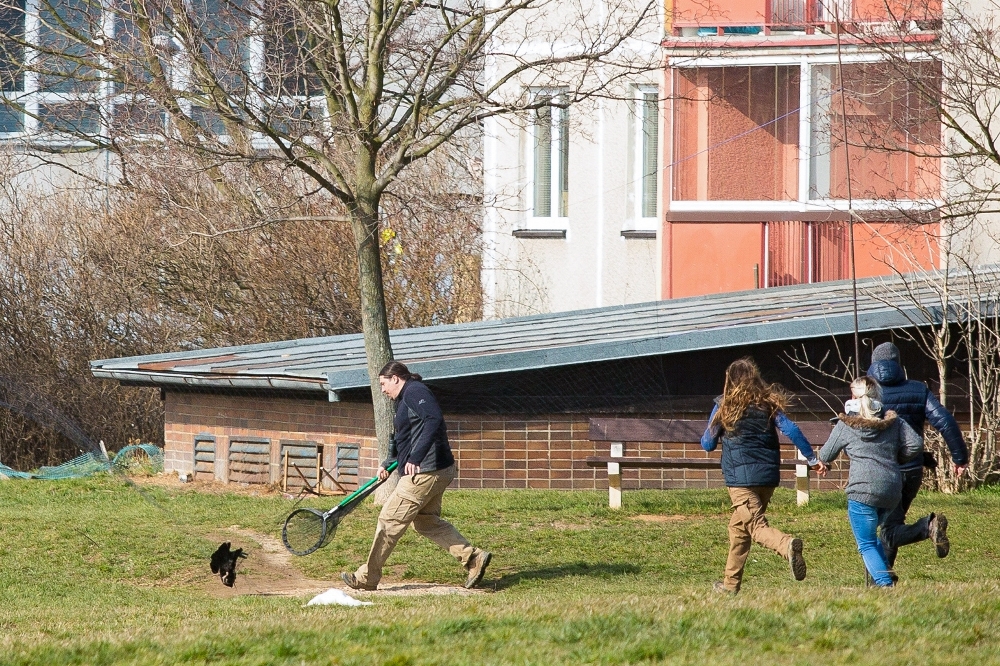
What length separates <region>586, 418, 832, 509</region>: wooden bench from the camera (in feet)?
45.1

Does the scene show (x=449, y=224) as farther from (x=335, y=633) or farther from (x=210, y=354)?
(x=335, y=633)

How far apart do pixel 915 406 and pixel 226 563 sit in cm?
528

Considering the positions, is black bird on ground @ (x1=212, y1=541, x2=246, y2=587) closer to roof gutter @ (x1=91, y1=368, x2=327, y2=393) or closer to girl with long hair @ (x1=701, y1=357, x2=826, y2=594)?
girl with long hair @ (x1=701, y1=357, x2=826, y2=594)

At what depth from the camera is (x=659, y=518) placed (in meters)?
13.2

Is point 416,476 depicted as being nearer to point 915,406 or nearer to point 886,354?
point 886,354

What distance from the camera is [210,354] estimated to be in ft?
62.0

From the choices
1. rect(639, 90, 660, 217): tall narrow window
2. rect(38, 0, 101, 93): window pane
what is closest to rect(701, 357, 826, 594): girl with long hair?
rect(38, 0, 101, 93): window pane

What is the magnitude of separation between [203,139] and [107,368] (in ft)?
13.9

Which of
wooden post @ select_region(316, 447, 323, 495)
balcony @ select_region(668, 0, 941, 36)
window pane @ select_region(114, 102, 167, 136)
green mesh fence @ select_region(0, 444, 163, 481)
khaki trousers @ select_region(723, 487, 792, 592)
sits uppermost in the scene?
balcony @ select_region(668, 0, 941, 36)

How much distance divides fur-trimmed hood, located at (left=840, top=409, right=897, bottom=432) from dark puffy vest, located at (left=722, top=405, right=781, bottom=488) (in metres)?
0.57

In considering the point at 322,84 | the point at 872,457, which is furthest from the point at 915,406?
the point at 322,84

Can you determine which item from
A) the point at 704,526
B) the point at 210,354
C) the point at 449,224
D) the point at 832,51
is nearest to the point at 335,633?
the point at 704,526

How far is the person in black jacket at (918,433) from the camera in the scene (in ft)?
28.2

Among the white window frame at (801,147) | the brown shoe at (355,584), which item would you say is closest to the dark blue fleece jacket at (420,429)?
the brown shoe at (355,584)
